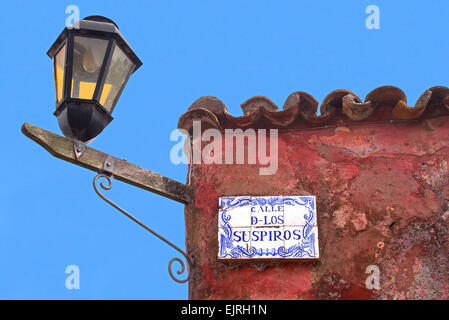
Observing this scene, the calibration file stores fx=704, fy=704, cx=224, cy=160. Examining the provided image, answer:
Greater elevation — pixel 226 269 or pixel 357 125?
pixel 357 125

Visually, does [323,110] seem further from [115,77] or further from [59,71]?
[59,71]

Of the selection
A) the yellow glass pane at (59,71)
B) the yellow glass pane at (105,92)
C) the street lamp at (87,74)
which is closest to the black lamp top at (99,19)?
the street lamp at (87,74)

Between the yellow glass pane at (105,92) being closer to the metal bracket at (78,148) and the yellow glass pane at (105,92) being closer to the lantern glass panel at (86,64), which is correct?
the lantern glass panel at (86,64)

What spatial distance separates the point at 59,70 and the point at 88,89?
0.25 metres

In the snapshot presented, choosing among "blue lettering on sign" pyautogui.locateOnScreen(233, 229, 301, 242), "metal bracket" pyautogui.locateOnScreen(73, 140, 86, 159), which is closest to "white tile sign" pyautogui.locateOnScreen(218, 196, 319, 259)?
"blue lettering on sign" pyautogui.locateOnScreen(233, 229, 301, 242)

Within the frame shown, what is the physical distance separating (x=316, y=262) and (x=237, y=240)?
0.54 meters

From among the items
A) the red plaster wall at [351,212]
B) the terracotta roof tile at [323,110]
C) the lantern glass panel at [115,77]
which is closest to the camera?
the lantern glass panel at [115,77]

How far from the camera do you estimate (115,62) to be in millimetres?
4457

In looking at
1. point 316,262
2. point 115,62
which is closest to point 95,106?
point 115,62

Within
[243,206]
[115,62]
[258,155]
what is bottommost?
[243,206]

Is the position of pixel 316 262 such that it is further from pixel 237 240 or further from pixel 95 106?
pixel 95 106

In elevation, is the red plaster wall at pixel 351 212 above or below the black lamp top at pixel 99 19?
below

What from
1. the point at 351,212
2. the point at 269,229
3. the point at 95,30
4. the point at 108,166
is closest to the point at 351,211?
the point at 351,212

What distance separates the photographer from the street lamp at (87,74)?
429 centimetres
